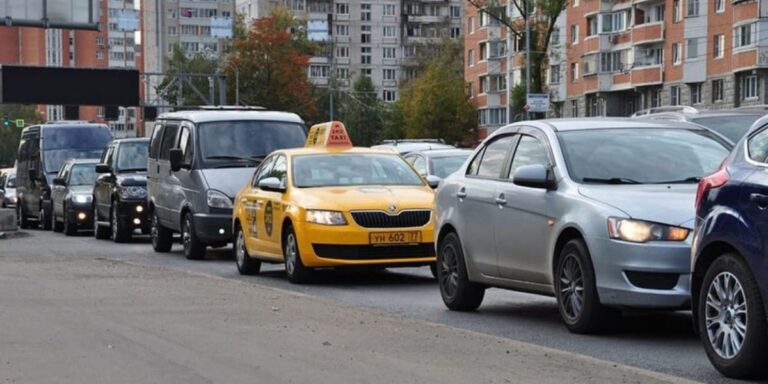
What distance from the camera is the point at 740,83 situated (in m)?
72.7

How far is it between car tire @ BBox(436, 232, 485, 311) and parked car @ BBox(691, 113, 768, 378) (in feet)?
13.1

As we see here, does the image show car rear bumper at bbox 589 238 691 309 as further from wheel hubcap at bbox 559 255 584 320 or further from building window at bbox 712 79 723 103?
building window at bbox 712 79 723 103

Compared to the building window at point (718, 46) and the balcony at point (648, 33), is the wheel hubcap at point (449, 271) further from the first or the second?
the balcony at point (648, 33)

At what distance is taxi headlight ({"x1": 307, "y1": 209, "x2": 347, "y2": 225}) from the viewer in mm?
15969

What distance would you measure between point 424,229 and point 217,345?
6.73m

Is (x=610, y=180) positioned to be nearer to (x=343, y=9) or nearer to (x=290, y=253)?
(x=290, y=253)

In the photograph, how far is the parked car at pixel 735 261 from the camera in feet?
26.4

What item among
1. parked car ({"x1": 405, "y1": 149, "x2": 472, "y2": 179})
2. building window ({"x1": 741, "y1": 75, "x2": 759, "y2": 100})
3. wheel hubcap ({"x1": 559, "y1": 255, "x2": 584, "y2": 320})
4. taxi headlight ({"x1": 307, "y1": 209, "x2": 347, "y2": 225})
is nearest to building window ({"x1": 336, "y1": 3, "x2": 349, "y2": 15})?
building window ({"x1": 741, "y1": 75, "x2": 759, "y2": 100})

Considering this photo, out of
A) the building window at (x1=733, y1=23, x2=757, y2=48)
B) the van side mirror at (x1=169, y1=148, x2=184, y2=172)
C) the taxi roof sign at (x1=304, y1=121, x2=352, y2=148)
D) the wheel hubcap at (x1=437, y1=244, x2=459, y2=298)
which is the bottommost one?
the wheel hubcap at (x1=437, y1=244, x2=459, y2=298)

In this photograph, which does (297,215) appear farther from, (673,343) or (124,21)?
(124,21)

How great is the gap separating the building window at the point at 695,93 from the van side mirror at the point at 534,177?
68.2 m

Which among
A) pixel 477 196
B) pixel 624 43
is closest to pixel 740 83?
pixel 624 43

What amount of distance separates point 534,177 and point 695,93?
69.0m

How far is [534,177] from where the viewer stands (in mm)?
11078
